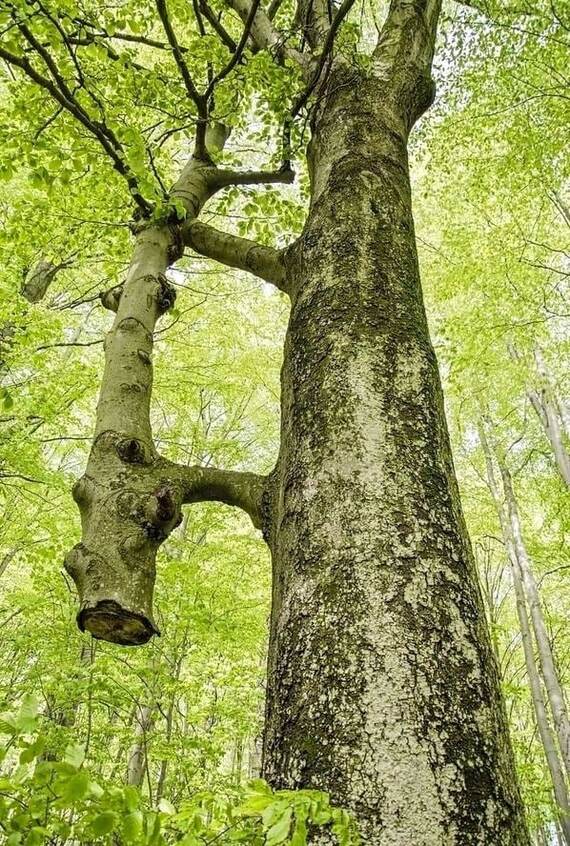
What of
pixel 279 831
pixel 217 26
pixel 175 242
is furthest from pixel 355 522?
pixel 217 26

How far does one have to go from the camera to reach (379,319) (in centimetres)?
165

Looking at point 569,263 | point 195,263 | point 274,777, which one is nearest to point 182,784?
point 274,777

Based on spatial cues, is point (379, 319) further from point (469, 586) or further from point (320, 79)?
point (320, 79)

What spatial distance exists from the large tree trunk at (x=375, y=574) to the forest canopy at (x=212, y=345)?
0.07ft

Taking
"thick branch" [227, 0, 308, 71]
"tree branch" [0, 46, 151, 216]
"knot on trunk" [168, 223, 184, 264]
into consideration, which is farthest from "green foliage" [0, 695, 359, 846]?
"thick branch" [227, 0, 308, 71]

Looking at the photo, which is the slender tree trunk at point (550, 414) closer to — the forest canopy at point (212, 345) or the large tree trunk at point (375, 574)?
the forest canopy at point (212, 345)

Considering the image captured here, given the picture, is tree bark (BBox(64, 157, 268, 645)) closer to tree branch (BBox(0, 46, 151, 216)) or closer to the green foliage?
tree branch (BBox(0, 46, 151, 216))

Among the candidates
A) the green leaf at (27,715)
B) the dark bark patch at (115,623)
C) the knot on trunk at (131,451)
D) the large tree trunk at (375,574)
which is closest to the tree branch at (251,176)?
the large tree trunk at (375,574)

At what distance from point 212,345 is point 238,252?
8730 millimetres

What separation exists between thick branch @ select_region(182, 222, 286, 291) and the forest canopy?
0.6 inches

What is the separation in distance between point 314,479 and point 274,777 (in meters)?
0.64

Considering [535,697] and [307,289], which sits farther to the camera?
[535,697]

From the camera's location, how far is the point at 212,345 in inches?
441

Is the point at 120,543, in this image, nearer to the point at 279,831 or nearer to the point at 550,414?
the point at 279,831
